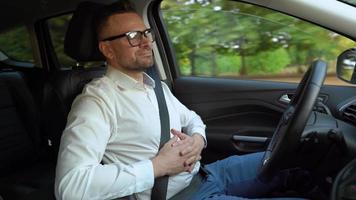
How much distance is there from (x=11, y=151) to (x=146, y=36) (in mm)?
1150

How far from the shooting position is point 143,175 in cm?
183

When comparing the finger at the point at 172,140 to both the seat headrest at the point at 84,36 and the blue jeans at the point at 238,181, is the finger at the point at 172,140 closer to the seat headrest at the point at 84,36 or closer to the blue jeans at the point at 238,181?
the blue jeans at the point at 238,181

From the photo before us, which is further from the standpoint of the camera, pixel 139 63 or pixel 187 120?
pixel 187 120

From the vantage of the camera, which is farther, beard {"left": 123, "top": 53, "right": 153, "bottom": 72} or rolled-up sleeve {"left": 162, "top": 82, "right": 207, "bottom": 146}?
rolled-up sleeve {"left": 162, "top": 82, "right": 207, "bottom": 146}

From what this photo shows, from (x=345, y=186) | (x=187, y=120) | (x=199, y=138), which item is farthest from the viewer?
(x=187, y=120)

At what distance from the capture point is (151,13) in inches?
135

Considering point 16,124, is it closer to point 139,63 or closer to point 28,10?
point 28,10

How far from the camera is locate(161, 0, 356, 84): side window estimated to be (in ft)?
9.45

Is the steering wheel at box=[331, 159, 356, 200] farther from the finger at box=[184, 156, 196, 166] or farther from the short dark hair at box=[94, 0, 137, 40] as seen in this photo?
the short dark hair at box=[94, 0, 137, 40]

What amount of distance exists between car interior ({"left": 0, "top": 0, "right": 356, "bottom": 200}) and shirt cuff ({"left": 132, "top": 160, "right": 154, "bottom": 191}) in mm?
425

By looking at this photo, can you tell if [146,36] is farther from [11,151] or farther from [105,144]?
[11,151]

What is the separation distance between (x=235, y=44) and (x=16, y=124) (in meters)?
1.38

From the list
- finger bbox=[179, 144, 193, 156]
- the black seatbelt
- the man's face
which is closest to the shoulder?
the man's face

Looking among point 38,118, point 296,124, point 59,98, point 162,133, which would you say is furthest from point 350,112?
point 38,118
